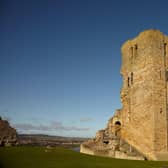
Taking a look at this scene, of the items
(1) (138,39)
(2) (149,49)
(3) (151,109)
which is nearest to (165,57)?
(2) (149,49)

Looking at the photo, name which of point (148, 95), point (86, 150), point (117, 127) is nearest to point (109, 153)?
→ point (86, 150)

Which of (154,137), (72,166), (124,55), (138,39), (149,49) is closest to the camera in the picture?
(72,166)

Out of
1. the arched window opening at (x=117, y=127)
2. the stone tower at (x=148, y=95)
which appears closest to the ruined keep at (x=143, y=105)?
the stone tower at (x=148, y=95)

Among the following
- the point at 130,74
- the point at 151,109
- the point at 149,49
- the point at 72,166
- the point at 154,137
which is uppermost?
the point at 149,49

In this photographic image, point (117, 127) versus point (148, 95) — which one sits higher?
point (148, 95)

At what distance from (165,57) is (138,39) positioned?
3.38m

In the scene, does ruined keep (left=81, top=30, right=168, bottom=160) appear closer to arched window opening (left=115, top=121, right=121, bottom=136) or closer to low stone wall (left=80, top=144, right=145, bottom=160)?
low stone wall (left=80, top=144, right=145, bottom=160)

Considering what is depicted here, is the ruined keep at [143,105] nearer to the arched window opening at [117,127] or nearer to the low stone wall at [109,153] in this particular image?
the low stone wall at [109,153]

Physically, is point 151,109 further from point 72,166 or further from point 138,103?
point 72,166

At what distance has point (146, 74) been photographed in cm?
2416

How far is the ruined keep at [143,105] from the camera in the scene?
22719 mm

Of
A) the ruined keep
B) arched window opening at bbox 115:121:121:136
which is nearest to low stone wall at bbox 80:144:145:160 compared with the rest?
the ruined keep

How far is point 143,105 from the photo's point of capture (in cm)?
2417

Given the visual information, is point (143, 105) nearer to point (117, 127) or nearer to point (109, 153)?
point (109, 153)
